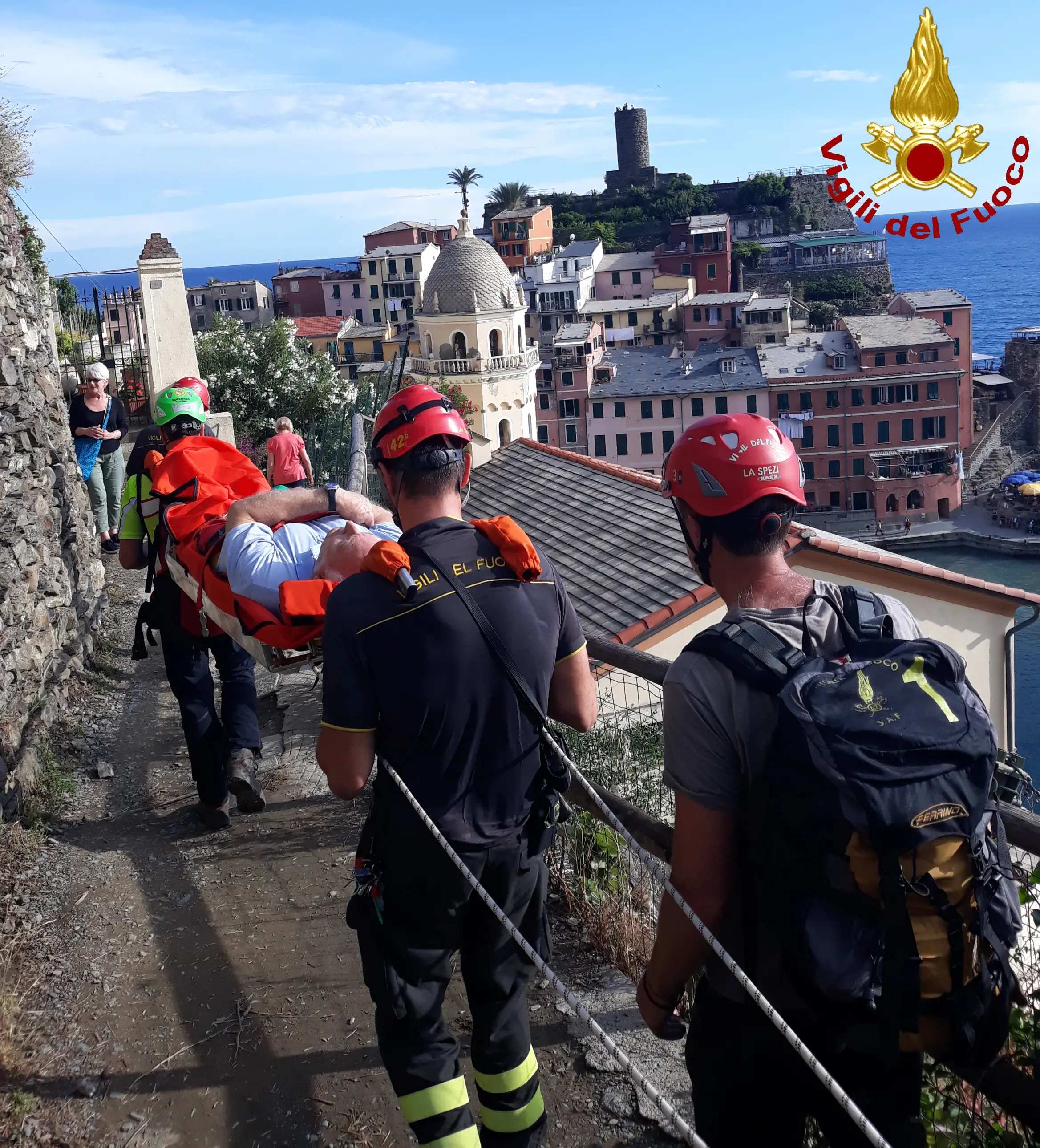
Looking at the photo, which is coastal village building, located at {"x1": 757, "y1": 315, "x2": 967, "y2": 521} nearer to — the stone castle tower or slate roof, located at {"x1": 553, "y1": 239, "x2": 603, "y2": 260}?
slate roof, located at {"x1": 553, "y1": 239, "x2": 603, "y2": 260}

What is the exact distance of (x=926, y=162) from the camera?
42.5 ft

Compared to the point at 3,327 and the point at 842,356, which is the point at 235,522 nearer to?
the point at 3,327

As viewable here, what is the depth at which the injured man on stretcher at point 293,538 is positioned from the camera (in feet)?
13.1

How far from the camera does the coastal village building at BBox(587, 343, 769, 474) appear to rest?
218 ft

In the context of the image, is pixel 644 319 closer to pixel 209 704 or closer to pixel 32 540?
pixel 32 540

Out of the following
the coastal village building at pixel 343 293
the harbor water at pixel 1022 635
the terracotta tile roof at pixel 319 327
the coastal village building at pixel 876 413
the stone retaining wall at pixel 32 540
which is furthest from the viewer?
the coastal village building at pixel 343 293

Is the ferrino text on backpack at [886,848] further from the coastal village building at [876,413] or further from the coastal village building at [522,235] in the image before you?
the coastal village building at [522,235]

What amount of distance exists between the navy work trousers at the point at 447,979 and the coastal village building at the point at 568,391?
66.1m

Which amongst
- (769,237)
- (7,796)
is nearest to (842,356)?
(769,237)

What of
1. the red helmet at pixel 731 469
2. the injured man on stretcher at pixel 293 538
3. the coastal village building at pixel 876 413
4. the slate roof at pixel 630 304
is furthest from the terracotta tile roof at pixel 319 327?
the red helmet at pixel 731 469

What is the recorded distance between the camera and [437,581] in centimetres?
294

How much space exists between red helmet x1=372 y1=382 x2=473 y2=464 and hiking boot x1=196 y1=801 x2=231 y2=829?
114 inches

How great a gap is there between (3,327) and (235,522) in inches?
202

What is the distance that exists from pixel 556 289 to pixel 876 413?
95.5 ft
